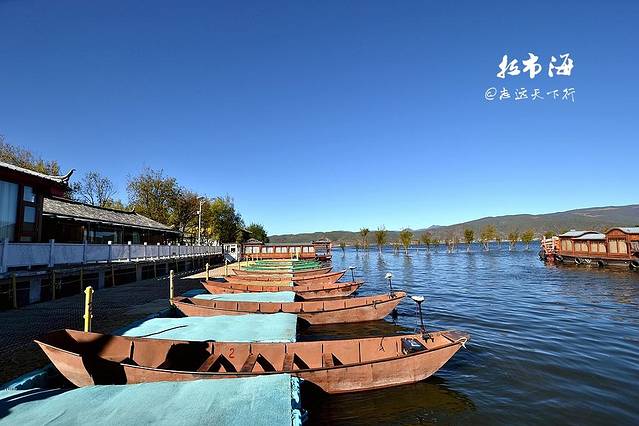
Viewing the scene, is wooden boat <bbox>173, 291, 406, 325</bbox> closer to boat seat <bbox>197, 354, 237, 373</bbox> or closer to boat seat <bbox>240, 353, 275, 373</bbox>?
boat seat <bbox>197, 354, 237, 373</bbox>

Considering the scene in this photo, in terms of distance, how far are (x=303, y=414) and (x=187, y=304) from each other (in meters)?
9.99

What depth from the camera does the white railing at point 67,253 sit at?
13387 mm

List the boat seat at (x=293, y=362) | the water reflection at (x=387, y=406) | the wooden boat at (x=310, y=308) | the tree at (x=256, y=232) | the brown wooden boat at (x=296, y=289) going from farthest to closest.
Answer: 1. the tree at (x=256, y=232)
2. the brown wooden boat at (x=296, y=289)
3. the wooden boat at (x=310, y=308)
4. the boat seat at (x=293, y=362)
5. the water reflection at (x=387, y=406)

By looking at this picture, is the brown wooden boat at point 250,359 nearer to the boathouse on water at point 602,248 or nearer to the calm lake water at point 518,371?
the calm lake water at point 518,371

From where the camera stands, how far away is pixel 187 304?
1385 centimetres

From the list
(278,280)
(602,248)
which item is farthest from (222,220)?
(602,248)

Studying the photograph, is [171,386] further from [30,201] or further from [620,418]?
[30,201]

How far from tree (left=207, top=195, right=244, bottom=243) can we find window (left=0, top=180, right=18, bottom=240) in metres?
50.5

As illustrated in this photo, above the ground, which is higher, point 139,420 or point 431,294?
point 139,420

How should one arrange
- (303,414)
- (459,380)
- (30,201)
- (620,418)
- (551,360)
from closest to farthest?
(303,414) < (620,418) < (459,380) < (551,360) < (30,201)

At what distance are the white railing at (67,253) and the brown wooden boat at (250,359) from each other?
886cm

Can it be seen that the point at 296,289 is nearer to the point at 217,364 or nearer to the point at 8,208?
the point at 217,364

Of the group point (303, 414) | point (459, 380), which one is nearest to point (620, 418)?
point (459, 380)

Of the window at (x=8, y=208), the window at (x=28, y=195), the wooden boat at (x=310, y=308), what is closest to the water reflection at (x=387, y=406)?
the wooden boat at (x=310, y=308)
